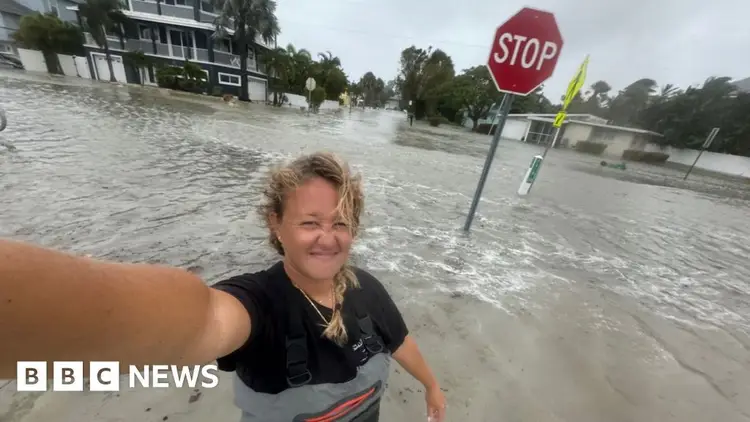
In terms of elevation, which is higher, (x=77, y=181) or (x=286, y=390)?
(x=286, y=390)

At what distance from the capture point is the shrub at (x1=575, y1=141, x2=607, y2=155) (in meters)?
28.0

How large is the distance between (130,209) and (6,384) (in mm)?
2666

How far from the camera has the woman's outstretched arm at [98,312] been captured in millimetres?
410

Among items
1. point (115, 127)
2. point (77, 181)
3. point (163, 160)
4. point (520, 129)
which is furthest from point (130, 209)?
point (520, 129)

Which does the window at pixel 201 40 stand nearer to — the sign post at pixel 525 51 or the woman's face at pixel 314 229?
the sign post at pixel 525 51

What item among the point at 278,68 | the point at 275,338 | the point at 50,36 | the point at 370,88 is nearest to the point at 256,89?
the point at 278,68

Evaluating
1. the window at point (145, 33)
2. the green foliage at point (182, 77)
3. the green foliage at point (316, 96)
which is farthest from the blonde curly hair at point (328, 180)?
the window at point (145, 33)

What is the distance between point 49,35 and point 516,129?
47707mm

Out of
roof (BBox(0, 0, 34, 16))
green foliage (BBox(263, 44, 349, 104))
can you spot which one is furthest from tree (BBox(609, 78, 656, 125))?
roof (BBox(0, 0, 34, 16))

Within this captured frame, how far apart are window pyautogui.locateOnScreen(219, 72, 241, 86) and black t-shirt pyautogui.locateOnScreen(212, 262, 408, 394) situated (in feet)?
109

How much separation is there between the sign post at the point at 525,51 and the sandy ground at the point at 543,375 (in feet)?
8.26

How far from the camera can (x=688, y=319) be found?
10.6ft

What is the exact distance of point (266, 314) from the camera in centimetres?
94

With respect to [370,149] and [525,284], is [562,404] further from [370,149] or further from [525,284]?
[370,149]
